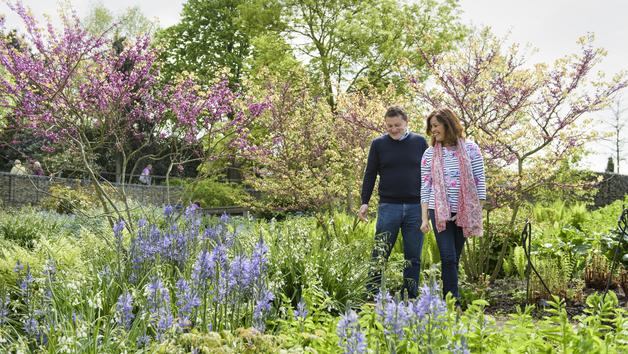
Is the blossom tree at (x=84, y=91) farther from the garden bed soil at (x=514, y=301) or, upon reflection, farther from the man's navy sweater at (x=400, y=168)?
the garden bed soil at (x=514, y=301)

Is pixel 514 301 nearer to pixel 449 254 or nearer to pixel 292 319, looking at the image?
pixel 449 254

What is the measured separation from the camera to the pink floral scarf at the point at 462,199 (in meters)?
4.77

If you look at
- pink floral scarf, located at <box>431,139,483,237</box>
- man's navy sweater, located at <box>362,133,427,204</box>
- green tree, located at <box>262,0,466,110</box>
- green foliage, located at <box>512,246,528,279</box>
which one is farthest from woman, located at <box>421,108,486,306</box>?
green tree, located at <box>262,0,466,110</box>

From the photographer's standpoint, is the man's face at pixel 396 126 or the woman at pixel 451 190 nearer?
the woman at pixel 451 190

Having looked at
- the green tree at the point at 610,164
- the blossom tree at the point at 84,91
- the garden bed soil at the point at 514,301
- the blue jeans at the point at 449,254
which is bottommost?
the garden bed soil at the point at 514,301

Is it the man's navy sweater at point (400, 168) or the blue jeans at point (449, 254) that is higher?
the man's navy sweater at point (400, 168)

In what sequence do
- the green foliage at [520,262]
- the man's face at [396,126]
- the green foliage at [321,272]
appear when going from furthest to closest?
1. the green foliage at [520,262]
2. the man's face at [396,126]
3. the green foliage at [321,272]

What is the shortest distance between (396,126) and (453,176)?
2.59ft

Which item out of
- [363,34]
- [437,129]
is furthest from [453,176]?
[363,34]

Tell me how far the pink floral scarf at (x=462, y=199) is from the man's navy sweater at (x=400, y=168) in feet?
1.73

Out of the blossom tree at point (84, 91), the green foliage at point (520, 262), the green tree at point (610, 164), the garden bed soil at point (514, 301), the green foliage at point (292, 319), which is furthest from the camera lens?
the green tree at point (610, 164)

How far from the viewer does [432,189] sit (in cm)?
491

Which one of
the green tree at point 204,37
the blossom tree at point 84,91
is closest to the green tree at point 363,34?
the green tree at point 204,37

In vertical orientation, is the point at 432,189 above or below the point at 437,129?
below
